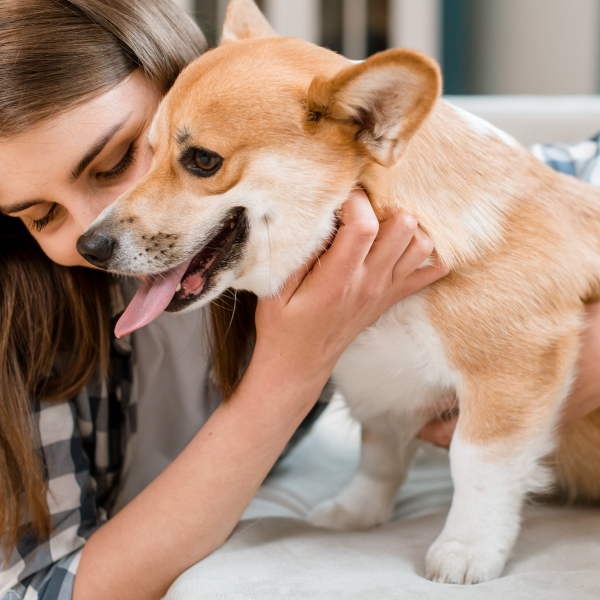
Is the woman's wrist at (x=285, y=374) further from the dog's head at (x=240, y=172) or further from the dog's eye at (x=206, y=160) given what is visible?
the dog's eye at (x=206, y=160)

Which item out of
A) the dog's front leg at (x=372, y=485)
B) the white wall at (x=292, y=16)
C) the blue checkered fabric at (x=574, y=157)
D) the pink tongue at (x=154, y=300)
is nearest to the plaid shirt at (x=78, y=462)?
the blue checkered fabric at (x=574, y=157)

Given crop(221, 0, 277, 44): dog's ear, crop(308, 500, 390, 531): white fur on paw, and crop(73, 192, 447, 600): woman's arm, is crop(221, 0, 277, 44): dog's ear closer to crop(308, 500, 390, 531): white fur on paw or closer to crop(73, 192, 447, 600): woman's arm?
crop(73, 192, 447, 600): woman's arm

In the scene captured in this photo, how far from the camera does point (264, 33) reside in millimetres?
1073

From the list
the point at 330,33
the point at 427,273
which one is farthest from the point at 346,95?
the point at 330,33

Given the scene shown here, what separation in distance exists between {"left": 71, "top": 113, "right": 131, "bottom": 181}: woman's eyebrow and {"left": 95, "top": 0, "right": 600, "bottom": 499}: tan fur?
8cm

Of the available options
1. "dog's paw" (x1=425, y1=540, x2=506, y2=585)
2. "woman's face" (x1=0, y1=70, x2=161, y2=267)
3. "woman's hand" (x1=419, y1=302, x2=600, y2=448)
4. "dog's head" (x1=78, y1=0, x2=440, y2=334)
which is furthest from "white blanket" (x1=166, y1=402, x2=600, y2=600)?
"woman's face" (x1=0, y1=70, x2=161, y2=267)

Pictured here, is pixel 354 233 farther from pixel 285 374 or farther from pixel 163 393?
pixel 163 393

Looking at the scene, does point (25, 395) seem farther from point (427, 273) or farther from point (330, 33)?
point (330, 33)

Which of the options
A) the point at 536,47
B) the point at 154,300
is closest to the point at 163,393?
the point at 154,300

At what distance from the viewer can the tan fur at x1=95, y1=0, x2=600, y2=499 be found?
32.2 inches

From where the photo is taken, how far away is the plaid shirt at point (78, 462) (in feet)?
3.29

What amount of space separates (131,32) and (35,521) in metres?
0.78

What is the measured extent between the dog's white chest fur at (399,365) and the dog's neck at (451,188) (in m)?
0.10

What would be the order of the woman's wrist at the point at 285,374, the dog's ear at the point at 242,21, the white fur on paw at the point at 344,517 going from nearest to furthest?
the woman's wrist at the point at 285,374, the dog's ear at the point at 242,21, the white fur on paw at the point at 344,517
